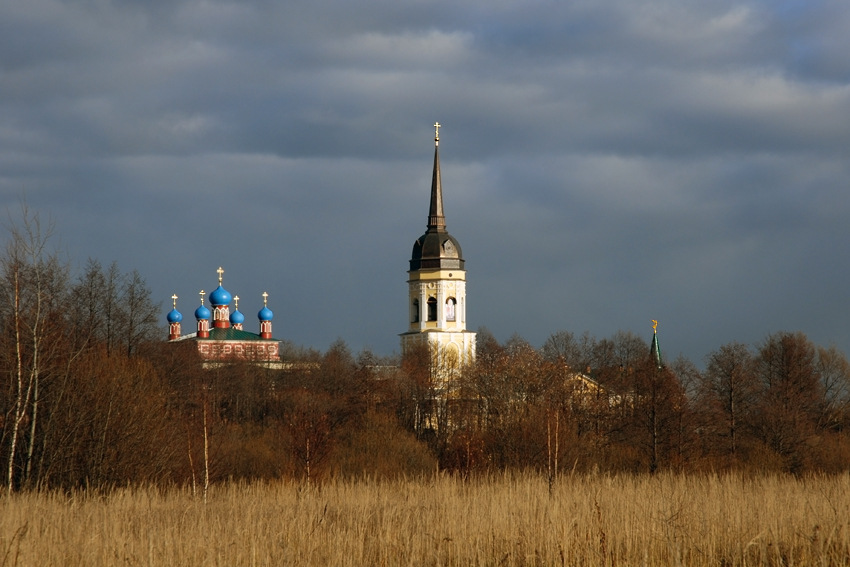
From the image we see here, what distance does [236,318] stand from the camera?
88812 millimetres

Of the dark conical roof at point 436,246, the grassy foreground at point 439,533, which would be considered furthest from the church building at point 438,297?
the grassy foreground at point 439,533

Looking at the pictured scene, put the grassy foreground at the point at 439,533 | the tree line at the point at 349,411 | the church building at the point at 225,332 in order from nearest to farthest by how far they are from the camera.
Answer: the grassy foreground at the point at 439,533
the tree line at the point at 349,411
the church building at the point at 225,332

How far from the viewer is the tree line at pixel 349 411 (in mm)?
24188

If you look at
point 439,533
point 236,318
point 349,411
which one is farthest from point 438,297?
point 439,533

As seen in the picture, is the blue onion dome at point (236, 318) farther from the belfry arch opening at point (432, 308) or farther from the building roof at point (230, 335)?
the belfry arch opening at point (432, 308)

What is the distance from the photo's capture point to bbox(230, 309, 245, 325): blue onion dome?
291 feet

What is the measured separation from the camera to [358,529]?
549 inches

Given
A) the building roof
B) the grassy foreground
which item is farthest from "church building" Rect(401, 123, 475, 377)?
the grassy foreground

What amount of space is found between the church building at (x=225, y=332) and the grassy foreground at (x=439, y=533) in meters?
64.3

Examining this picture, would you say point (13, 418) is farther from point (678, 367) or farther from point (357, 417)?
point (678, 367)

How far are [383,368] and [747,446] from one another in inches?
1305

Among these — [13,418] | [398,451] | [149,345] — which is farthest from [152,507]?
[149,345]

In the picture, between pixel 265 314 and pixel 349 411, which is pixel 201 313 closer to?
pixel 265 314

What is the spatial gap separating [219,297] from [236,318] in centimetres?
280
